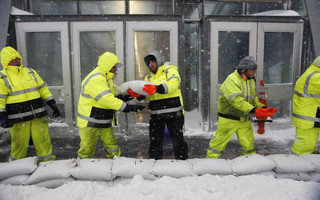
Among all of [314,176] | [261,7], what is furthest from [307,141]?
[261,7]

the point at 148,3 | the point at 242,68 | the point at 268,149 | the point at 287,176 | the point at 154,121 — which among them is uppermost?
the point at 148,3

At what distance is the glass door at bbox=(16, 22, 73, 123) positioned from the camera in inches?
200

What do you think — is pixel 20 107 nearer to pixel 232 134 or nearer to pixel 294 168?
pixel 232 134

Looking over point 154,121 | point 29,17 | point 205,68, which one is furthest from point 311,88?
point 29,17

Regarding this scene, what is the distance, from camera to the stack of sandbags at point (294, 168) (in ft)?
7.90

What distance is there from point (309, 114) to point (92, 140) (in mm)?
2888

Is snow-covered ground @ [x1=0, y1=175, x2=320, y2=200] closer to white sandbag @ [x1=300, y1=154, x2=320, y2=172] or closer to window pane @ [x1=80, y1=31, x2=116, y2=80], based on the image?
white sandbag @ [x1=300, y1=154, x2=320, y2=172]

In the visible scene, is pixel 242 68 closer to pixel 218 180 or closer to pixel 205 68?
pixel 218 180

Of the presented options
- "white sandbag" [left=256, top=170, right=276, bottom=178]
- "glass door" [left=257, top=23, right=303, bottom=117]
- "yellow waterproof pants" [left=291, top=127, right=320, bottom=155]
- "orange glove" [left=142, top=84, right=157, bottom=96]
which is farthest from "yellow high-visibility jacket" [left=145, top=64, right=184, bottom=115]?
"glass door" [left=257, top=23, right=303, bottom=117]

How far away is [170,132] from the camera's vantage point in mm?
3422

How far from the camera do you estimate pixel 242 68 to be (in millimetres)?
3225

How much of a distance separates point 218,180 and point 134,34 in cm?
381

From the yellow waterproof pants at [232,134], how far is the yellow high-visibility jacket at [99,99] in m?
1.40

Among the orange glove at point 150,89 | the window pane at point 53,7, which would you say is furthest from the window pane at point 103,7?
the orange glove at point 150,89
